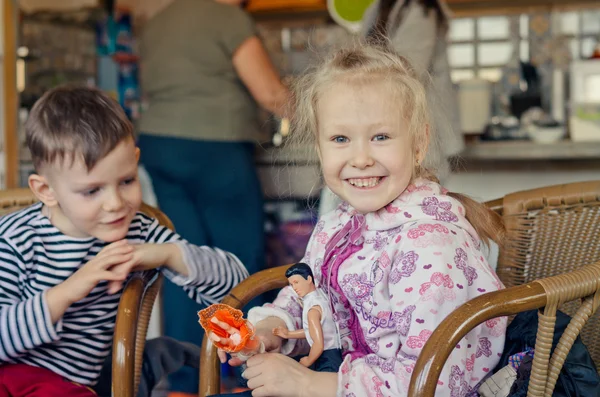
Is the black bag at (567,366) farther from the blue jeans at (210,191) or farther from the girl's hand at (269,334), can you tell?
the blue jeans at (210,191)

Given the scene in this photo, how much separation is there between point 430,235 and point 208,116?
1.61 metres

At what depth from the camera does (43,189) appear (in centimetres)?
149

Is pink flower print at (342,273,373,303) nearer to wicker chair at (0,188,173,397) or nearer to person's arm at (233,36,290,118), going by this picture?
wicker chair at (0,188,173,397)

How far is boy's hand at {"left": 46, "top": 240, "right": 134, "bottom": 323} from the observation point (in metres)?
1.39

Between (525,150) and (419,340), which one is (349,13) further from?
(419,340)

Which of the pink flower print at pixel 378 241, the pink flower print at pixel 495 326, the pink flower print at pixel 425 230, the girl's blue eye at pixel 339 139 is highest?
the girl's blue eye at pixel 339 139

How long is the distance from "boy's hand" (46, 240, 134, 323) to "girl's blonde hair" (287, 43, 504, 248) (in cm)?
38

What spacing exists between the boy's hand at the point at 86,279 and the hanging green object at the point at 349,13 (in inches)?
101

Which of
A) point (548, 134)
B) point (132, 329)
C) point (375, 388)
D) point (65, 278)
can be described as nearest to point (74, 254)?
point (65, 278)

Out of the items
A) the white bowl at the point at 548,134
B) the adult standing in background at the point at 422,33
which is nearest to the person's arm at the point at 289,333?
the adult standing in background at the point at 422,33

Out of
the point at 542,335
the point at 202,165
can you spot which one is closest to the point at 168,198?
the point at 202,165

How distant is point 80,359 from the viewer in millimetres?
1527

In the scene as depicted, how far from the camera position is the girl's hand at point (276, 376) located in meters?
1.21

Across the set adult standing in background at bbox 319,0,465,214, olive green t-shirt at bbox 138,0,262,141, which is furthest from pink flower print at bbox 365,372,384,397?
olive green t-shirt at bbox 138,0,262,141
